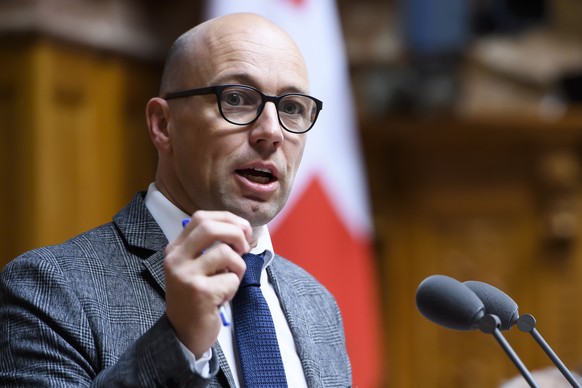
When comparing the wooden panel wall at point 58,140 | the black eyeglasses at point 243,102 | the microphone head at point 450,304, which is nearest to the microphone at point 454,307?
the microphone head at point 450,304

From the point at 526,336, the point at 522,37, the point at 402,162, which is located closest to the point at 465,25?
the point at 522,37

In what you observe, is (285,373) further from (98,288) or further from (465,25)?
(465,25)

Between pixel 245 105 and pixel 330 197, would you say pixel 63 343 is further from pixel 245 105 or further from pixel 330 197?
pixel 330 197

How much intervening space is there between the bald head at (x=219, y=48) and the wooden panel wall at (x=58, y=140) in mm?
2047

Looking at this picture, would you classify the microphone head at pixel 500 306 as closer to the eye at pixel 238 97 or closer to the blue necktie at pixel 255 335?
the blue necktie at pixel 255 335

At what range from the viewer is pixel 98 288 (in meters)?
1.59

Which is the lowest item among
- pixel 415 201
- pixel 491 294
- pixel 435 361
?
pixel 435 361

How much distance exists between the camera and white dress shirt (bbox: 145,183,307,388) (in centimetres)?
165

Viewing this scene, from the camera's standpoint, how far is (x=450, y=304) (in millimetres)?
1427

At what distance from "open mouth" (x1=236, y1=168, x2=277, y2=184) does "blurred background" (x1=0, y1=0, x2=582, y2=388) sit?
2.39 metres

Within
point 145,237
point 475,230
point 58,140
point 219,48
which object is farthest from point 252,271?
point 475,230

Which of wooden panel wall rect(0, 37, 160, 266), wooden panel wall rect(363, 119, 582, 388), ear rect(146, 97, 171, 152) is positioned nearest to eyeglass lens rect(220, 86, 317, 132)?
ear rect(146, 97, 171, 152)

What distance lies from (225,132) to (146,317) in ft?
1.11

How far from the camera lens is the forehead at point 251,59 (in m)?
1.67
